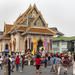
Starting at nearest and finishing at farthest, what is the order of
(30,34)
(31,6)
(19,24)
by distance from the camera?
(30,34) < (19,24) < (31,6)

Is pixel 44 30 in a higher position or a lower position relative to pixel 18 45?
higher

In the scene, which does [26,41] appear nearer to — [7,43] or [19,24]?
[19,24]

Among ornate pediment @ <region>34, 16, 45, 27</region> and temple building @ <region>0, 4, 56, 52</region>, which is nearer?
temple building @ <region>0, 4, 56, 52</region>

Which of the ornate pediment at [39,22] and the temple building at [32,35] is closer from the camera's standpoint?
the temple building at [32,35]

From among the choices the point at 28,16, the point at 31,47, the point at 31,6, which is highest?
the point at 31,6

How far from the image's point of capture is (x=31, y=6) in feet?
150

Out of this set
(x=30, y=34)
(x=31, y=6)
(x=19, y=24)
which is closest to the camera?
(x=30, y=34)

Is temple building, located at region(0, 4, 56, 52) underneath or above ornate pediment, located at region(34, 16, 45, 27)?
underneath

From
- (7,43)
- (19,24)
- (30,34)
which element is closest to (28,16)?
(19,24)

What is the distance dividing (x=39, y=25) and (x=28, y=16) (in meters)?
4.29

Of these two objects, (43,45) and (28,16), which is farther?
(28,16)

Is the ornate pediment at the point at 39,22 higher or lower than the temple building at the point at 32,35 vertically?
higher

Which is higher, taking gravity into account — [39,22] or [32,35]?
[39,22]

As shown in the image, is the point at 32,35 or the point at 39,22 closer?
the point at 32,35
